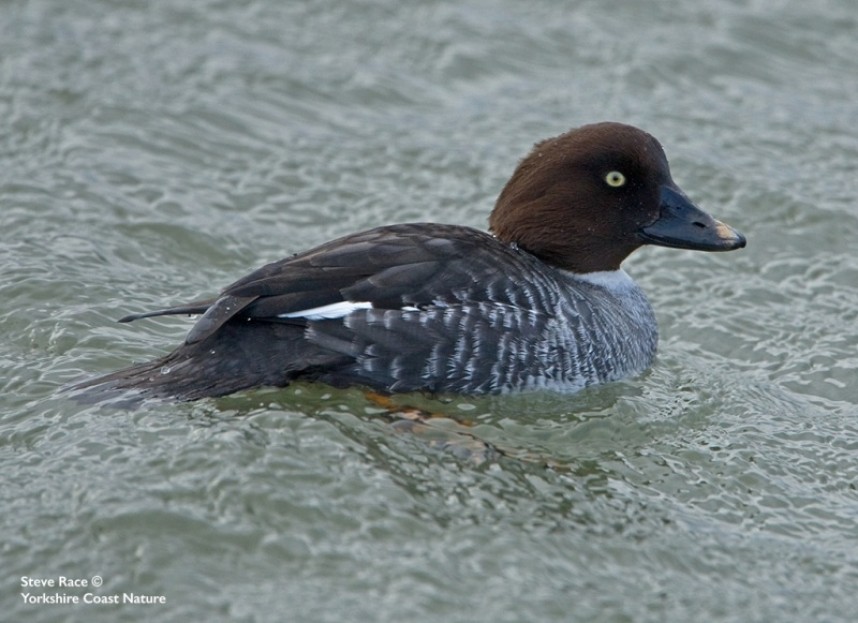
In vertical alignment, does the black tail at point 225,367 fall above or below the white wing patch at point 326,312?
below

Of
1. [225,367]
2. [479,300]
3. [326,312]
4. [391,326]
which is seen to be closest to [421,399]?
[391,326]

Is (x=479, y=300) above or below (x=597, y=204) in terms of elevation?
below

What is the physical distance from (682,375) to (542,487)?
2311 millimetres

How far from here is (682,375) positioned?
32.6 feet

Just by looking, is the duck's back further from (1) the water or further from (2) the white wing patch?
(1) the water

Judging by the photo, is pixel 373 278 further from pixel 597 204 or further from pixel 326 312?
pixel 597 204

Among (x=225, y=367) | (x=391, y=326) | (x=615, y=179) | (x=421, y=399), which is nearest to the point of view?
(x=225, y=367)

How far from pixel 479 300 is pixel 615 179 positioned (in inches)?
Answer: 60.6

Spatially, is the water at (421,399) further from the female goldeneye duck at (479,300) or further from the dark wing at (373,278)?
the dark wing at (373,278)

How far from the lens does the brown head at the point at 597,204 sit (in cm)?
961

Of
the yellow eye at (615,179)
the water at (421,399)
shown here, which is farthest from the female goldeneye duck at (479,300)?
the water at (421,399)

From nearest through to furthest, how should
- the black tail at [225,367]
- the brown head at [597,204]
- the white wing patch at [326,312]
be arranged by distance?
the black tail at [225,367] → the white wing patch at [326,312] → the brown head at [597,204]

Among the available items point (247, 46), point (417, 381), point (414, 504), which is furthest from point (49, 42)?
point (414, 504)

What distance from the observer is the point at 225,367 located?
8.40 metres
